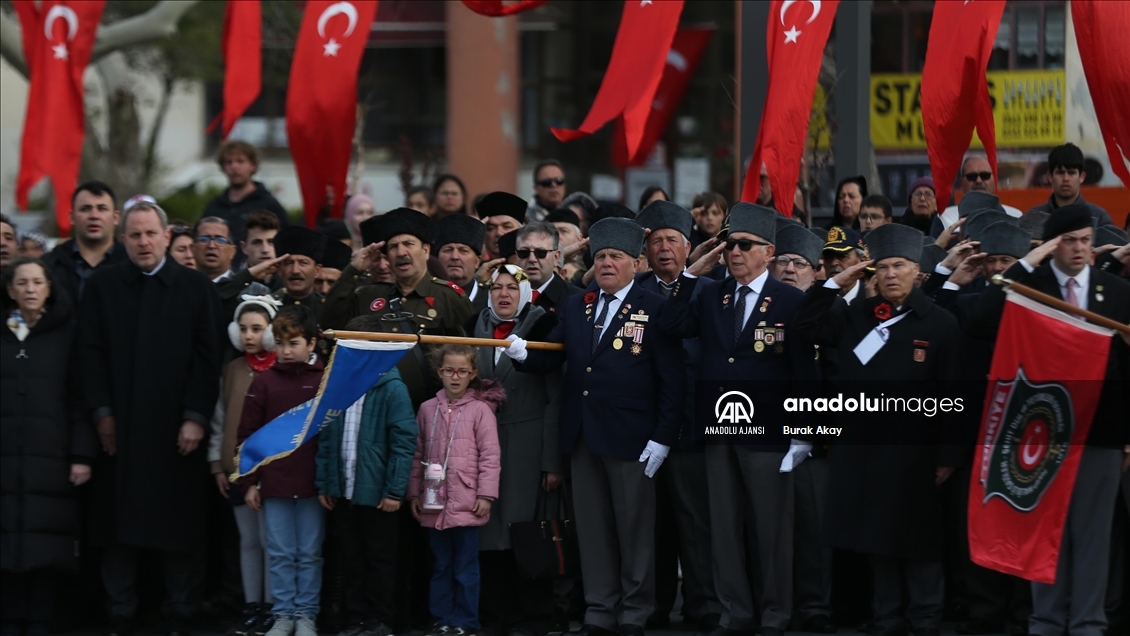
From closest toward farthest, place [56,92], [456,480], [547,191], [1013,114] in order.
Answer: [456,480] → [56,92] → [547,191] → [1013,114]

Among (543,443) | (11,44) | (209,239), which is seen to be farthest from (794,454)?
(11,44)

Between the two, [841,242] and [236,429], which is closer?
[236,429]

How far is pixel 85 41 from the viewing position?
36.1ft

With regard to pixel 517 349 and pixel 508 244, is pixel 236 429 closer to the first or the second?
pixel 517 349

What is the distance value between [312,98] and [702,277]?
3.11m

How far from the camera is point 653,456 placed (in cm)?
815

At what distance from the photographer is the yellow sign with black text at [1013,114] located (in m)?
16.1

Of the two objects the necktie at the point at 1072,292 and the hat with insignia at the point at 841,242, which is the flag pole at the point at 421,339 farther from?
the necktie at the point at 1072,292

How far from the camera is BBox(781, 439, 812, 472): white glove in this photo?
806cm

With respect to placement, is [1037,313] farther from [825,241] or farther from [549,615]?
[549,615]

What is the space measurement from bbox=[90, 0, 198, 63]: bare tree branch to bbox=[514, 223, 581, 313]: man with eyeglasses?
8145 millimetres

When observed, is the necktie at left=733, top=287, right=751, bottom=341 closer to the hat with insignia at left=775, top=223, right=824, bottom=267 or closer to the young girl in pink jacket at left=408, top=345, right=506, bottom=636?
the hat with insignia at left=775, top=223, right=824, bottom=267

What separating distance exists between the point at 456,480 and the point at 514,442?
383 mm

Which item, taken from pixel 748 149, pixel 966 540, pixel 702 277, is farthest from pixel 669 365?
pixel 748 149
